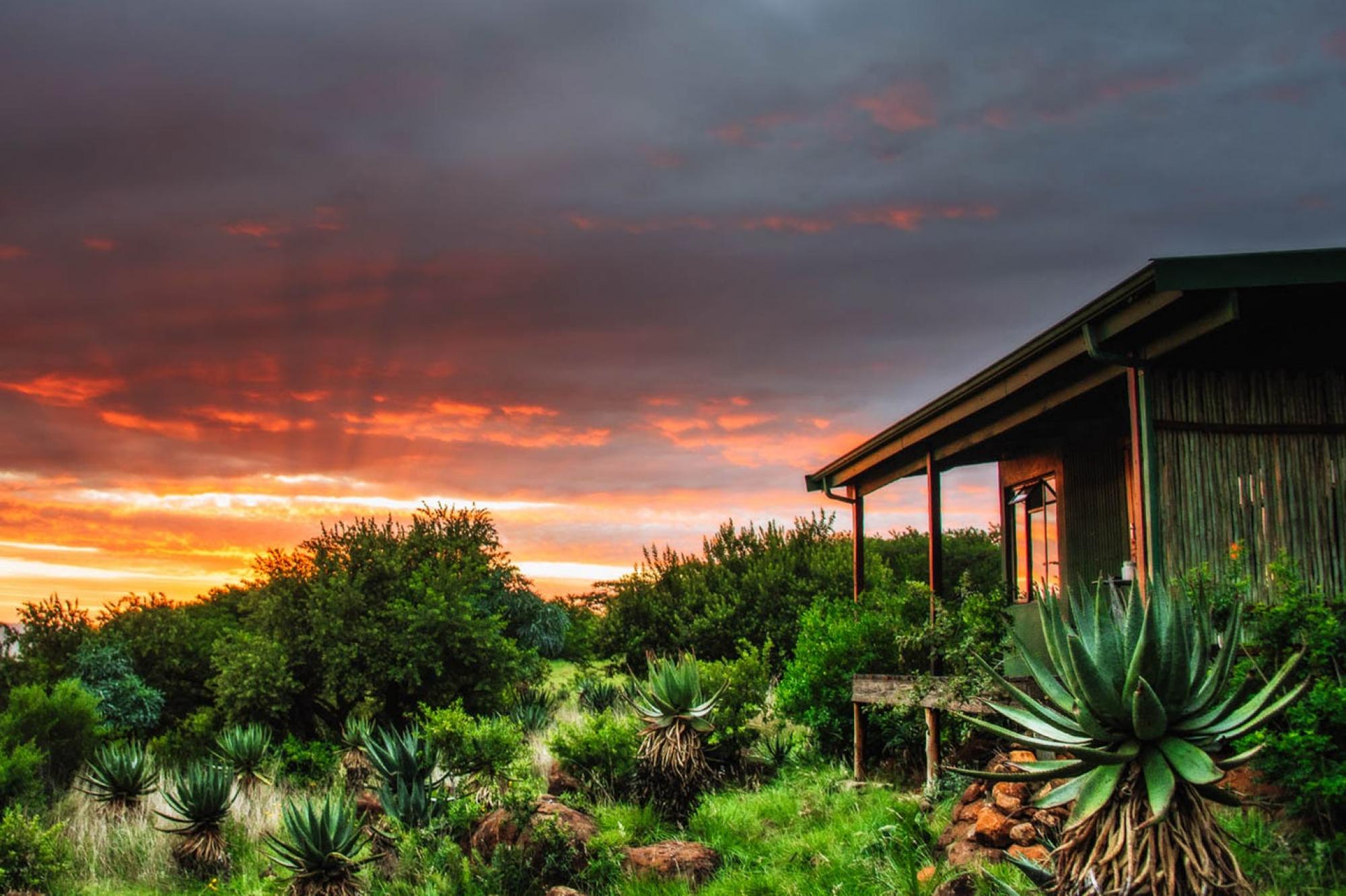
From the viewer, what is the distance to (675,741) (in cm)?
1217

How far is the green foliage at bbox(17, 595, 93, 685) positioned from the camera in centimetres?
2173

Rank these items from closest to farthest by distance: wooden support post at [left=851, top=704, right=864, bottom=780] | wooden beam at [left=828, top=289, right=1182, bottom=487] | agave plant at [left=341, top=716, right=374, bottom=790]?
wooden beam at [left=828, top=289, right=1182, bottom=487] < wooden support post at [left=851, top=704, right=864, bottom=780] < agave plant at [left=341, top=716, right=374, bottom=790]

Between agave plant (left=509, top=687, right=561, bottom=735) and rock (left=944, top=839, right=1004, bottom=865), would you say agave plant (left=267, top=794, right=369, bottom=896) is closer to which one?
rock (left=944, top=839, right=1004, bottom=865)

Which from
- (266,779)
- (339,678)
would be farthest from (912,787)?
(339,678)

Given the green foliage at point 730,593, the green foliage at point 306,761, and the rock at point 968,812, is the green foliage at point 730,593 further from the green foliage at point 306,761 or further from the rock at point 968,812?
the rock at point 968,812

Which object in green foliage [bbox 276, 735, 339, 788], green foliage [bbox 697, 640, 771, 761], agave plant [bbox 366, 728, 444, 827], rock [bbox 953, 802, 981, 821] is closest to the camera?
rock [bbox 953, 802, 981, 821]

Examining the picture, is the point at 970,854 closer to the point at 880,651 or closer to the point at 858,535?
the point at 880,651

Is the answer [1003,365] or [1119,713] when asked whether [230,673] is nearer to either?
[1003,365]

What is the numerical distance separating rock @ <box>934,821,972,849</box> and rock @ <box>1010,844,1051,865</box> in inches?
24.6

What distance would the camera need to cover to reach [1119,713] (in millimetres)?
4801

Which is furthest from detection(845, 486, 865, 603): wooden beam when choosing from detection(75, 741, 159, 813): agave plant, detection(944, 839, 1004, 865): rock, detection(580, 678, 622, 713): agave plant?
detection(75, 741, 159, 813): agave plant

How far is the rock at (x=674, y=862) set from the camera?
9.88 m

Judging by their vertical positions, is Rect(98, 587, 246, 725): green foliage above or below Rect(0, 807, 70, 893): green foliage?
above

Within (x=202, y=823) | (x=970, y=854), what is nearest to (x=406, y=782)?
(x=202, y=823)
